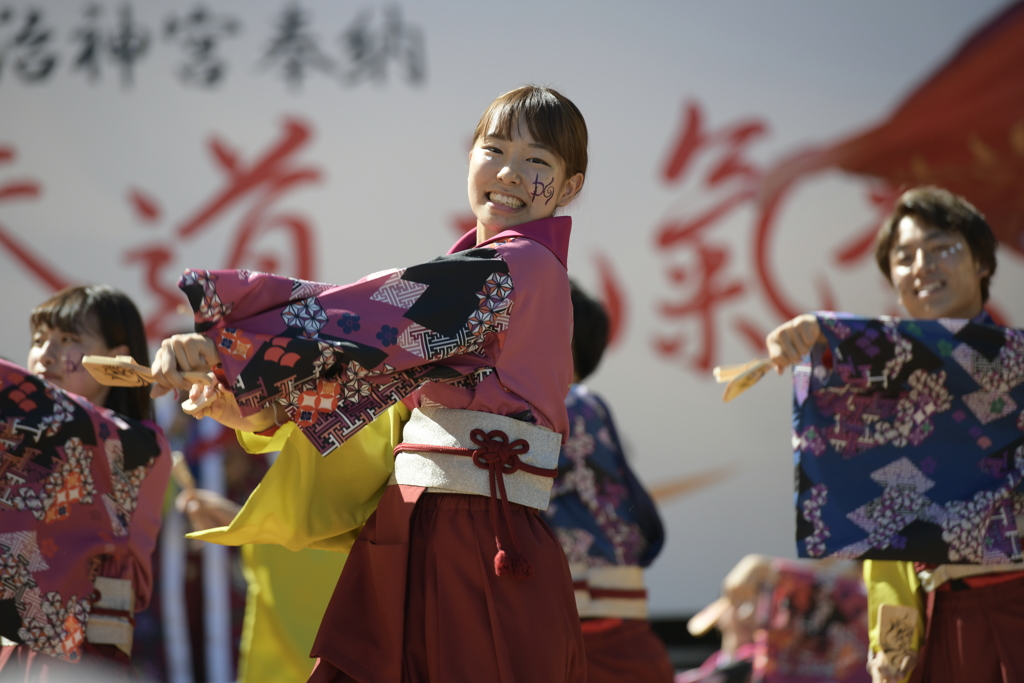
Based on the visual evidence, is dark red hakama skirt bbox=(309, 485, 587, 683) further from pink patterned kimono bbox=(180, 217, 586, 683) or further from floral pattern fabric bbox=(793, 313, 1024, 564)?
floral pattern fabric bbox=(793, 313, 1024, 564)

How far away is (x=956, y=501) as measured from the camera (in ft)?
6.89

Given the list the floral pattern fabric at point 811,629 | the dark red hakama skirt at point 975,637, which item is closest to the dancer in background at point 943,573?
the dark red hakama skirt at point 975,637

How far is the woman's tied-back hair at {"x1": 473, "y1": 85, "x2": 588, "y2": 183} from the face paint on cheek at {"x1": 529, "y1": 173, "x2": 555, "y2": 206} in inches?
2.1

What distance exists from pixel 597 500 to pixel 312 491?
1297 mm

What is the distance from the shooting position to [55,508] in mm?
2125

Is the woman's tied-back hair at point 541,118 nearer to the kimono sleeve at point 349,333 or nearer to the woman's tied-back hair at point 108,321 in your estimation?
the kimono sleeve at point 349,333

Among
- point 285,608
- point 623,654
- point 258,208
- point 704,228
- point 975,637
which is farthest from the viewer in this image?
point 704,228

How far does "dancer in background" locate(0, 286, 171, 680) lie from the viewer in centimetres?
205

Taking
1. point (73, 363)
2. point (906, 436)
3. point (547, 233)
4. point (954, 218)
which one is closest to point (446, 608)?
point (547, 233)

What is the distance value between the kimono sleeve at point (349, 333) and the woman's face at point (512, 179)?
0.50 ft

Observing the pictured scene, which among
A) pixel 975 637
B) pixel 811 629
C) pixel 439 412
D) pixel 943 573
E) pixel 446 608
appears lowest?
pixel 811 629

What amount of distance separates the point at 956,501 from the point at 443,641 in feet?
3.78

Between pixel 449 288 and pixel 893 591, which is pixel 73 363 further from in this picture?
pixel 893 591

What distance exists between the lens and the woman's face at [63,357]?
235cm
